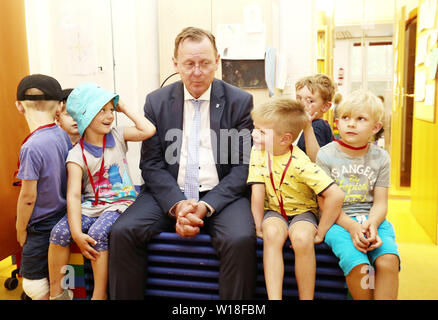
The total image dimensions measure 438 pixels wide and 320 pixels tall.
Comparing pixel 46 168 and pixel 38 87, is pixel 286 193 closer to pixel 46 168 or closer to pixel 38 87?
pixel 46 168

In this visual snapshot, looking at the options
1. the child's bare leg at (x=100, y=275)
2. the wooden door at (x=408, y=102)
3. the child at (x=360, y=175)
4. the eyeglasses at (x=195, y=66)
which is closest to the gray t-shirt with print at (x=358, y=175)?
the child at (x=360, y=175)

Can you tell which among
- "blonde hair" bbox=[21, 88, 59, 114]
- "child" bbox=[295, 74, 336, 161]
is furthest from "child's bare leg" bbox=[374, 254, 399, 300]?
"blonde hair" bbox=[21, 88, 59, 114]

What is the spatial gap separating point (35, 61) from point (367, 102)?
8.81 feet

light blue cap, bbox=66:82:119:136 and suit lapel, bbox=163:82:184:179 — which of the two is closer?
light blue cap, bbox=66:82:119:136

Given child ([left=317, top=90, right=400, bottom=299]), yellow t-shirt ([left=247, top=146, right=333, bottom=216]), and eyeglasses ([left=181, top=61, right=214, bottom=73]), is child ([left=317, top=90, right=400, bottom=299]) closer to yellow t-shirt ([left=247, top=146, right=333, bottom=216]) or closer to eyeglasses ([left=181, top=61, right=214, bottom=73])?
yellow t-shirt ([left=247, top=146, right=333, bottom=216])

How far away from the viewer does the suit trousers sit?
4.94ft

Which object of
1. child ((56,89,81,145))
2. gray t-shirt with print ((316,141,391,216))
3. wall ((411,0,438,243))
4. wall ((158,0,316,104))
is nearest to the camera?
gray t-shirt with print ((316,141,391,216))

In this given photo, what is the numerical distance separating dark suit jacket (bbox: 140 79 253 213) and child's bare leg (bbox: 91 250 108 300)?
372 mm

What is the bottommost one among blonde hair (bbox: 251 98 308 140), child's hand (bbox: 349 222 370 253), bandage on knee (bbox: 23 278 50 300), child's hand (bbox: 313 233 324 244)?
bandage on knee (bbox: 23 278 50 300)

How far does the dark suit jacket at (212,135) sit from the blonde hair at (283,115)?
0.79 ft

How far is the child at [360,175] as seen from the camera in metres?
1.51

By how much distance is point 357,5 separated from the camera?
4.72 m

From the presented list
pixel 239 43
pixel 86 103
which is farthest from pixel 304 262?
pixel 239 43
